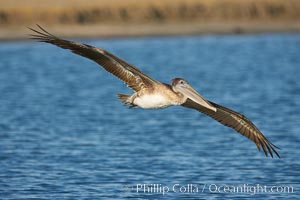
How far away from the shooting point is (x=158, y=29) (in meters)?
29.8

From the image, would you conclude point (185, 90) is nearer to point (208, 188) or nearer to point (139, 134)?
point (208, 188)

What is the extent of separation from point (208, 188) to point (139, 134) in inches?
163

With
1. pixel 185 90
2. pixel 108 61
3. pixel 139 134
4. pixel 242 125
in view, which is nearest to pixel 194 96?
pixel 185 90

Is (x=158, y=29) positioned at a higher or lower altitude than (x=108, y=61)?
higher

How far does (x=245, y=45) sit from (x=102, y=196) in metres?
21.7

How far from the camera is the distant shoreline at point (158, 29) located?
28078 mm

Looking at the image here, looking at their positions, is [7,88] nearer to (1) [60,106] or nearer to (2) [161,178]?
(1) [60,106]

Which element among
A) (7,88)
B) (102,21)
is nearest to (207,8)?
(102,21)

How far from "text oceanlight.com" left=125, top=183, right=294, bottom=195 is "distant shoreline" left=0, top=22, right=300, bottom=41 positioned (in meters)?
17.8

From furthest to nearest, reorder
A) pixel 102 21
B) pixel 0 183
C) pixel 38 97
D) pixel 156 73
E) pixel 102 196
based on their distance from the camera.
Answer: pixel 102 21, pixel 156 73, pixel 38 97, pixel 0 183, pixel 102 196

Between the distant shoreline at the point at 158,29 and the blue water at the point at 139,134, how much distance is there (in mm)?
1431

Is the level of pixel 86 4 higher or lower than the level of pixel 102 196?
higher

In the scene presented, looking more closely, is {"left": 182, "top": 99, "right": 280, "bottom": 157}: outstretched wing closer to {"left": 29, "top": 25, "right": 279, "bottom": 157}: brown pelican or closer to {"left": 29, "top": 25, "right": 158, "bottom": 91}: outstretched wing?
{"left": 29, "top": 25, "right": 279, "bottom": 157}: brown pelican

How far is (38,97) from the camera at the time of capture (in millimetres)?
19234
